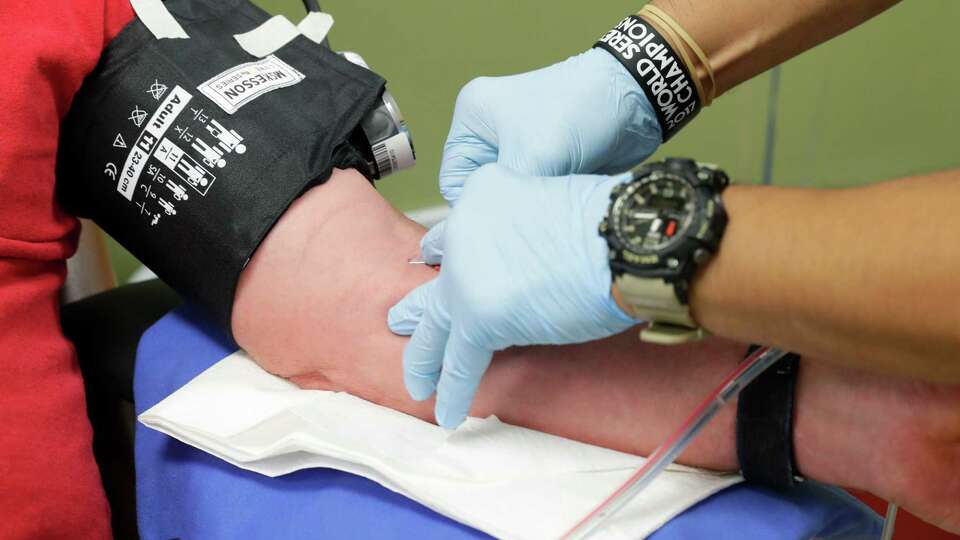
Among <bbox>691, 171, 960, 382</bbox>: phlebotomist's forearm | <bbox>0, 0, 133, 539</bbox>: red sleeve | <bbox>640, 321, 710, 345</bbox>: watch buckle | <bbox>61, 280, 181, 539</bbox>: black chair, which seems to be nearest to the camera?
<bbox>691, 171, 960, 382</bbox>: phlebotomist's forearm

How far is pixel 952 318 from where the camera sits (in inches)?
21.3

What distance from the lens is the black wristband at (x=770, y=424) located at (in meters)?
0.72

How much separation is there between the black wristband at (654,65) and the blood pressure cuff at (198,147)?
1.00 feet

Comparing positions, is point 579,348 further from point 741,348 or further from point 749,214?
point 749,214

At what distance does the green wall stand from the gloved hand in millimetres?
Answer: 893

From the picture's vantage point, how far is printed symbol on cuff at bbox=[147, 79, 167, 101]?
95 centimetres

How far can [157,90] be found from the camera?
3.13ft

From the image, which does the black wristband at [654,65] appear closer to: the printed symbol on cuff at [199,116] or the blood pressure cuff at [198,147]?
the blood pressure cuff at [198,147]

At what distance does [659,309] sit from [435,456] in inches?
11.1

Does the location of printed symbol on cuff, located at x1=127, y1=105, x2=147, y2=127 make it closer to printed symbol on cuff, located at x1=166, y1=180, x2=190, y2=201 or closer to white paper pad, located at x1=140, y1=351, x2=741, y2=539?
printed symbol on cuff, located at x1=166, y1=180, x2=190, y2=201

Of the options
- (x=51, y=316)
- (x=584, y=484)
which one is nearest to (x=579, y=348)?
(x=584, y=484)

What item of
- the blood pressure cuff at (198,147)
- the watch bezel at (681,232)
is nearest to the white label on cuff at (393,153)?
the blood pressure cuff at (198,147)

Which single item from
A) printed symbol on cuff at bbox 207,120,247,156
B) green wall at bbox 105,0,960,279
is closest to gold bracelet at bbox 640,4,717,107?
printed symbol on cuff at bbox 207,120,247,156

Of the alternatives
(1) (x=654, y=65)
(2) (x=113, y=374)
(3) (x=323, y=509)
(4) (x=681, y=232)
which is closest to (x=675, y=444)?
(4) (x=681, y=232)
